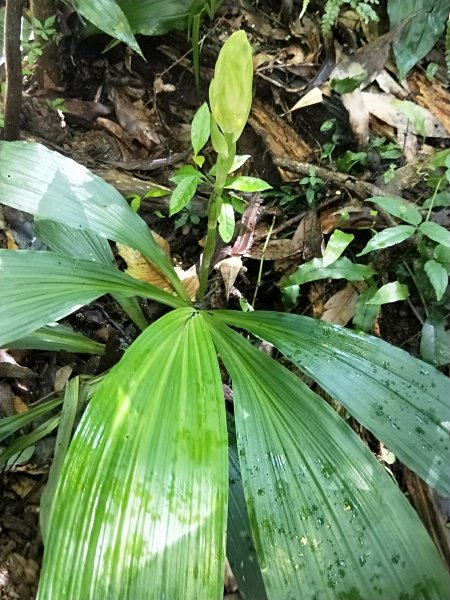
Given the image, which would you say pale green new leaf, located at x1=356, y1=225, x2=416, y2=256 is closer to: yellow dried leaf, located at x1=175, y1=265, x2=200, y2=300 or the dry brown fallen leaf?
the dry brown fallen leaf

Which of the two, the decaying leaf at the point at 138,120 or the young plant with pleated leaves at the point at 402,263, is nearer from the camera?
the young plant with pleated leaves at the point at 402,263

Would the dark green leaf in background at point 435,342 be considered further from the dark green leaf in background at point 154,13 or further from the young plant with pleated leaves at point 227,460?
the dark green leaf in background at point 154,13

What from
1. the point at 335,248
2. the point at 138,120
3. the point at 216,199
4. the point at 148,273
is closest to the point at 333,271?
the point at 335,248

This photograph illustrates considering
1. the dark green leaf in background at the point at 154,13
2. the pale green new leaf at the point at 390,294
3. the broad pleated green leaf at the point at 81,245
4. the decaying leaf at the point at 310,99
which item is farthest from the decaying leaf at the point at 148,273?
the dark green leaf in background at the point at 154,13

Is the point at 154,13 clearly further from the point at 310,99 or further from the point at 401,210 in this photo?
the point at 401,210

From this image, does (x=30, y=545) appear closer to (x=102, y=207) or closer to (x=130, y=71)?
(x=102, y=207)

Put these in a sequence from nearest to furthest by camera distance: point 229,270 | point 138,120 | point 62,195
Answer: point 62,195, point 229,270, point 138,120

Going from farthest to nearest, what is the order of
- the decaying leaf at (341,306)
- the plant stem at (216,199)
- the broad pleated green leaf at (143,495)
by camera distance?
the decaying leaf at (341,306) < the plant stem at (216,199) < the broad pleated green leaf at (143,495)
